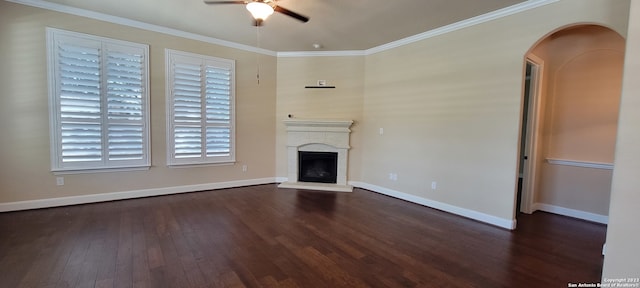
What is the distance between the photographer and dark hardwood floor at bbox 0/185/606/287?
211cm

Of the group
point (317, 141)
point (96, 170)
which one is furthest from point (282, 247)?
point (96, 170)

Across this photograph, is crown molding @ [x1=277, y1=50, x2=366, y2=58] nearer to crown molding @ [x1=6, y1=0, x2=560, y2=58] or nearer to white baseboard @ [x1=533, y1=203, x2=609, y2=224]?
crown molding @ [x1=6, y1=0, x2=560, y2=58]

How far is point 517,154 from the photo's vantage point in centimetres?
323

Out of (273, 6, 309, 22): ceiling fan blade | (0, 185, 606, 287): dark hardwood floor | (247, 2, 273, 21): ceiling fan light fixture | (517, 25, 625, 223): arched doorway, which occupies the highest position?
(273, 6, 309, 22): ceiling fan blade

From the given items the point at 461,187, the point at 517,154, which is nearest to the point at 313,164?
the point at 461,187

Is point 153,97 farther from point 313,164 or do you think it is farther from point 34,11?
point 313,164

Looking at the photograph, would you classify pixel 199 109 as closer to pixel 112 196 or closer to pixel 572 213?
pixel 112 196

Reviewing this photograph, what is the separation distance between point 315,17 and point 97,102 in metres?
3.36

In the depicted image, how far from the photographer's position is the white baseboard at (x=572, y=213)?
11.7 feet

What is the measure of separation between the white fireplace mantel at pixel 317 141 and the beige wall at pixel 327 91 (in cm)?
18

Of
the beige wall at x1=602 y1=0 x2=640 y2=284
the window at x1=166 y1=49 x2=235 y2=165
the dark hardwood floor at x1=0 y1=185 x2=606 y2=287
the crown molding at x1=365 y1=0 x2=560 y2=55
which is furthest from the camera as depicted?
the window at x1=166 y1=49 x2=235 y2=165

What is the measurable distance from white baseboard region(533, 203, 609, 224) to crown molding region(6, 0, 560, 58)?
2.89 meters

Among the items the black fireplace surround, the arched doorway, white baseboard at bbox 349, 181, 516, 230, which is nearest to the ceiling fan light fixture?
the black fireplace surround

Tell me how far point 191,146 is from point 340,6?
3325mm
